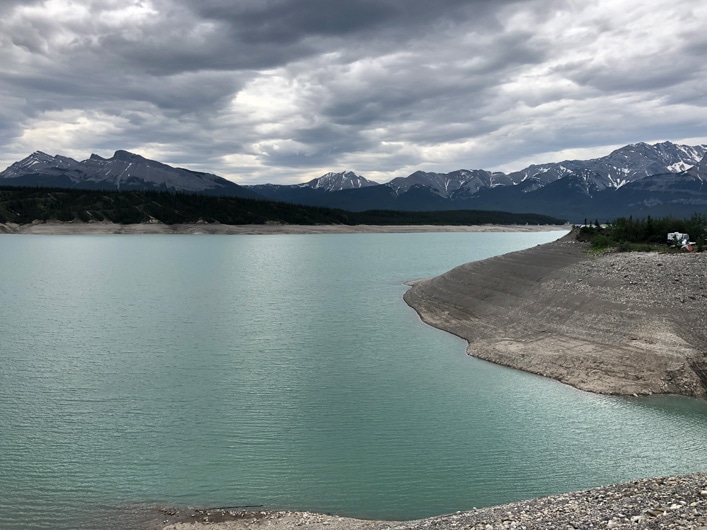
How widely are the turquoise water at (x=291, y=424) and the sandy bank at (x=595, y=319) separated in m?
1.66

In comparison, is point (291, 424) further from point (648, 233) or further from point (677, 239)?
point (648, 233)

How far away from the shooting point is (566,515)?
11.5m

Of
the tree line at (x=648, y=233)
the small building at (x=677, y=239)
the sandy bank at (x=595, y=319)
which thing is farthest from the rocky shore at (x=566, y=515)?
the tree line at (x=648, y=233)

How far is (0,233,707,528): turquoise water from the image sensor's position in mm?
15883

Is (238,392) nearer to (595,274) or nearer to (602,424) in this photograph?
(602,424)

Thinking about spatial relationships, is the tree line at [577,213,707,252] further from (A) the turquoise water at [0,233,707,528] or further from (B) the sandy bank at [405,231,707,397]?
(A) the turquoise water at [0,233,707,528]

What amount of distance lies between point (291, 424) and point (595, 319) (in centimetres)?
2013

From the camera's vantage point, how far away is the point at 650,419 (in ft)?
70.5

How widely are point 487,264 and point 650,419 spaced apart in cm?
3123

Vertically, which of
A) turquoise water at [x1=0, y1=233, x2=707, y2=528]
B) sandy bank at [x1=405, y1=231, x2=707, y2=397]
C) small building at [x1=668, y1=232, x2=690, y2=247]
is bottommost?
turquoise water at [x1=0, y1=233, x2=707, y2=528]

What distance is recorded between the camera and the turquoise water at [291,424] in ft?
52.1

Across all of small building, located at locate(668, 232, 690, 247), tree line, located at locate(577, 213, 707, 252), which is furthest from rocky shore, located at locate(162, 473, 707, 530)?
tree line, located at locate(577, 213, 707, 252)

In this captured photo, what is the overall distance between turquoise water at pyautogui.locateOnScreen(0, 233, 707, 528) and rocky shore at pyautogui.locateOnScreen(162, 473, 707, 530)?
3.15 ft

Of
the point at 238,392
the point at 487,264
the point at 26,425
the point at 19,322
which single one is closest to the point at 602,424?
the point at 238,392
